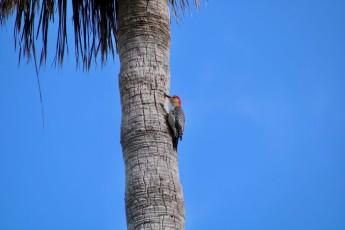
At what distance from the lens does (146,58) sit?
6152 millimetres

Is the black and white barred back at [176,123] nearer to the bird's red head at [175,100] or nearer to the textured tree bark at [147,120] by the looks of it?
the textured tree bark at [147,120]

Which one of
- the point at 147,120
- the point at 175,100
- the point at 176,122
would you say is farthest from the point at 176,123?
the point at 175,100

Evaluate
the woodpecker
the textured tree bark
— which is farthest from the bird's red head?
the textured tree bark

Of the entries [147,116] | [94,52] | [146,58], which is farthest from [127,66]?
[94,52]

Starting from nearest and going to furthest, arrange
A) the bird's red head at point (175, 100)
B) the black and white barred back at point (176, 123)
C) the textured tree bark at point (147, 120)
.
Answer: the textured tree bark at point (147, 120) → the black and white barred back at point (176, 123) → the bird's red head at point (175, 100)

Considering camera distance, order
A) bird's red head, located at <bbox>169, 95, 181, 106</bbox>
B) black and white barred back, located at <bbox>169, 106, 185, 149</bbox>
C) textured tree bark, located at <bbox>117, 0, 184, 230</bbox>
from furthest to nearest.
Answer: bird's red head, located at <bbox>169, 95, 181, 106</bbox>
black and white barred back, located at <bbox>169, 106, 185, 149</bbox>
textured tree bark, located at <bbox>117, 0, 184, 230</bbox>

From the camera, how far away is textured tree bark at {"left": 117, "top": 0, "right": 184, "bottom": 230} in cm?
525

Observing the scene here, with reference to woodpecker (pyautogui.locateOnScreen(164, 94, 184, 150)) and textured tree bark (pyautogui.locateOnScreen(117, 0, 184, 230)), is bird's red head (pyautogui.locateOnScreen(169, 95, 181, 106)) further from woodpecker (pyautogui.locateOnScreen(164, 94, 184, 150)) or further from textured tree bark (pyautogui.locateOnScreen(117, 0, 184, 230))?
textured tree bark (pyautogui.locateOnScreen(117, 0, 184, 230))

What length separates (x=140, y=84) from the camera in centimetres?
596

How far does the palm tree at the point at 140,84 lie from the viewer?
17.3ft

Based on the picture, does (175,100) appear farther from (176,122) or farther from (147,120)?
(147,120)

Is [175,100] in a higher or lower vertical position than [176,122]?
higher

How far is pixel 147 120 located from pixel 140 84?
1.30 feet

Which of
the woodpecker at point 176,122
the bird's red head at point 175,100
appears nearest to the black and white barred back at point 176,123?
the woodpecker at point 176,122
